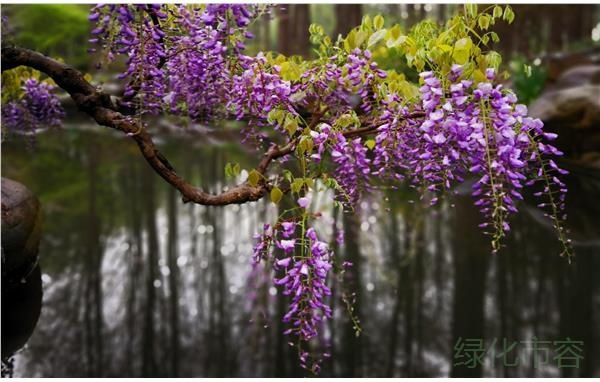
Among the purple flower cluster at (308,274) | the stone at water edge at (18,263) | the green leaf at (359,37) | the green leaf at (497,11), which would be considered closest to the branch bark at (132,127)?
the green leaf at (359,37)

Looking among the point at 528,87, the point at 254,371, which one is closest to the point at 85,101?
the point at 254,371

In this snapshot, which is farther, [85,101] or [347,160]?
[347,160]

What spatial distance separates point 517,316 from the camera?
4844 mm

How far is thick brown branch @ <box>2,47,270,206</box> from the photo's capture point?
2508mm

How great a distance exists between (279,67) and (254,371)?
2.45m

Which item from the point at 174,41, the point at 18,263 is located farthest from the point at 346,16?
the point at 174,41

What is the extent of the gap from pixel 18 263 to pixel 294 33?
12692 mm

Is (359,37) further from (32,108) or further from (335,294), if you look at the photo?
(335,294)

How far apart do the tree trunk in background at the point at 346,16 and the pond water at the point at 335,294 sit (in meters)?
7.43

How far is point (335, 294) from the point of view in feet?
18.2

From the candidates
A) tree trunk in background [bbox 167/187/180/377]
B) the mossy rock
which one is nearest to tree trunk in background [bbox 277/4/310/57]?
tree trunk in background [bbox 167/187/180/377]

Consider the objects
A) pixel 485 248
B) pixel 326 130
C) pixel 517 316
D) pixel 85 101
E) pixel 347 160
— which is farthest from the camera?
pixel 485 248

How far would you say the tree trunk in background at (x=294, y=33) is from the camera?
52.5 ft

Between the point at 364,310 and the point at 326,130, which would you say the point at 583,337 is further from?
the point at 326,130
